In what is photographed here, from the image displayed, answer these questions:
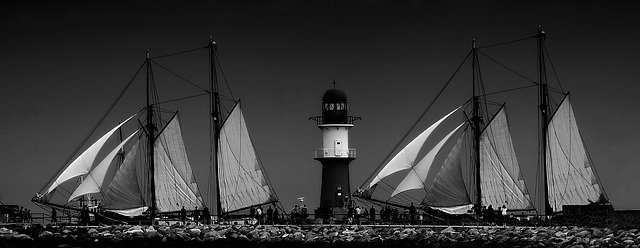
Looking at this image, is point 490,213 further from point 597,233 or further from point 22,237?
point 22,237

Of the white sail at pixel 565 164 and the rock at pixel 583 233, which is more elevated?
the white sail at pixel 565 164

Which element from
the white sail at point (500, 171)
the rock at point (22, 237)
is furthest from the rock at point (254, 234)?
the white sail at point (500, 171)

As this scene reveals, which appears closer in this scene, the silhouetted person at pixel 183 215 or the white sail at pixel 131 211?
the white sail at pixel 131 211

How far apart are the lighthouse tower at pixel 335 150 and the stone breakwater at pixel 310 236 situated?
9731mm

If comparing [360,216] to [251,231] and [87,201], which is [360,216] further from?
[87,201]

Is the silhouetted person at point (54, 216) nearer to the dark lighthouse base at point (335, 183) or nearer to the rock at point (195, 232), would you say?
the rock at point (195, 232)

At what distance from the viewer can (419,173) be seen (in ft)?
311

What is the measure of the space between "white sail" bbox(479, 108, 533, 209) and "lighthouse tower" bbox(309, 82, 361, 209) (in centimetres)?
950

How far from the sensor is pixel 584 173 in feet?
318

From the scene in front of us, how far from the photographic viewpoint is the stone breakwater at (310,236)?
86.5m

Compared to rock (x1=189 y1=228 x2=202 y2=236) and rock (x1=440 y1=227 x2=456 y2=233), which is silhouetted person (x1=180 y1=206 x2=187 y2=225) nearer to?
rock (x1=189 y1=228 x2=202 y2=236)

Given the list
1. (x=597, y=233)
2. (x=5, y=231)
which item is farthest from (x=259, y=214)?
(x=597, y=233)

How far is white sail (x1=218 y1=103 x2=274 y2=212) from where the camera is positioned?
97438mm

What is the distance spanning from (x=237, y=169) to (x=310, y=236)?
805cm
